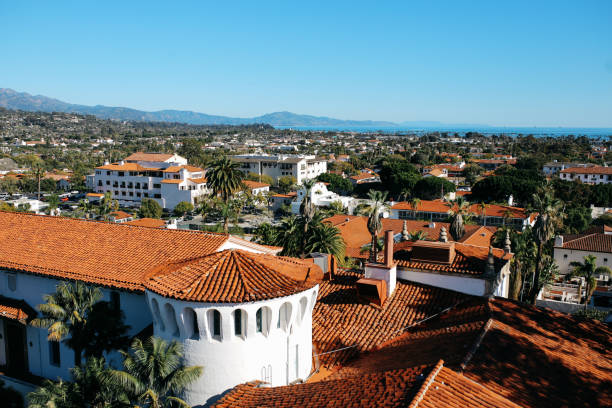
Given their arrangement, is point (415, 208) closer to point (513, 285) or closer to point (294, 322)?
point (513, 285)

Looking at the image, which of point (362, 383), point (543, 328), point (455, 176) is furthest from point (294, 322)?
point (455, 176)

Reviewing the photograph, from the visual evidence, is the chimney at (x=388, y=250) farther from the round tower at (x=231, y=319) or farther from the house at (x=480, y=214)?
the house at (x=480, y=214)

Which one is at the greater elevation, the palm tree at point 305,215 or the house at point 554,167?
the palm tree at point 305,215

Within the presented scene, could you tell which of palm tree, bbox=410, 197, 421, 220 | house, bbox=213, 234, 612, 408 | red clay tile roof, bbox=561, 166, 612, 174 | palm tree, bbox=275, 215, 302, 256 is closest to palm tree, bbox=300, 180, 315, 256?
palm tree, bbox=275, 215, 302, 256

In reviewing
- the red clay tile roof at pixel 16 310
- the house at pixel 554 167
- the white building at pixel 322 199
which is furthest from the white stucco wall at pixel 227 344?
the house at pixel 554 167

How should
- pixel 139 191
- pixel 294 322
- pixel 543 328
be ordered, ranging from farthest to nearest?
1. pixel 139 191
2. pixel 543 328
3. pixel 294 322
